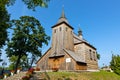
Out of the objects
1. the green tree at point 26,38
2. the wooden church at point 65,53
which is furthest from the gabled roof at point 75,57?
the green tree at point 26,38

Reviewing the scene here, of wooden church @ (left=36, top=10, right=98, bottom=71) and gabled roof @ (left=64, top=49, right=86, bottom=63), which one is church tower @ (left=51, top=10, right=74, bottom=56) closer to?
wooden church @ (left=36, top=10, right=98, bottom=71)

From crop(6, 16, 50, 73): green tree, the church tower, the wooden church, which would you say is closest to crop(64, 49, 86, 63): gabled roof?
the wooden church

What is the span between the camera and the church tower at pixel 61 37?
95.2 feet

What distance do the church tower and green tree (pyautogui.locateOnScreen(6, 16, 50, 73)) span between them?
6029 mm

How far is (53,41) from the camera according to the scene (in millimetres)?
31062

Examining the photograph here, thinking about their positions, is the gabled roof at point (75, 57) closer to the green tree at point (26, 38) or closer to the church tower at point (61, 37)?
the church tower at point (61, 37)

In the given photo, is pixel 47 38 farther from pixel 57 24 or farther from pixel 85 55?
pixel 85 55

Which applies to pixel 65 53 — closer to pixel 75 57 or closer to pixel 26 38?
pixel 75 57

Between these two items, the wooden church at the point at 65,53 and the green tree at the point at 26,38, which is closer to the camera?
the wooden church at the point at 65,53

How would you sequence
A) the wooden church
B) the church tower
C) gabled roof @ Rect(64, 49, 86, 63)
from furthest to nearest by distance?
1. the church tower
2. the wooden church
3. gabled roof @ Rect(64, 49, 86, 63)

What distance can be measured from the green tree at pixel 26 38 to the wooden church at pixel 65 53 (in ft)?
17.8

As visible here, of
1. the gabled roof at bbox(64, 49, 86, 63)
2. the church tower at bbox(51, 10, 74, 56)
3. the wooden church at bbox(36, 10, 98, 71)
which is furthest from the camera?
the church tower at bbox(51, 10, 74, 56)

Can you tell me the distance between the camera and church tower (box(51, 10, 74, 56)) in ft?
95.2

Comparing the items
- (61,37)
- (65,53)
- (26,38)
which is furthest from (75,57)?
(26,38)
